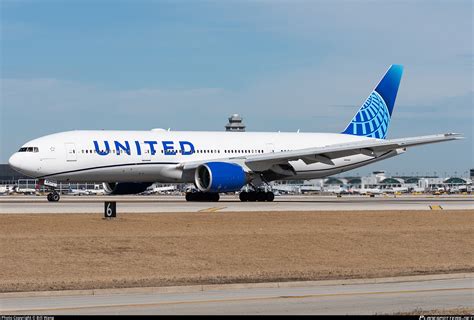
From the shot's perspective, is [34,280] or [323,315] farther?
[34,280]

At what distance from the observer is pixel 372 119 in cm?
6800

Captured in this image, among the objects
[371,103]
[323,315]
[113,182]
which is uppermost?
[371,103]

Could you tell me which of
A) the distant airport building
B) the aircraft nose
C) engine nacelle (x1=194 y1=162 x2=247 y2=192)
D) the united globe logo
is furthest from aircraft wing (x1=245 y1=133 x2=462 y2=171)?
the distant airport building

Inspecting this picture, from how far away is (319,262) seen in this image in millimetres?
26969

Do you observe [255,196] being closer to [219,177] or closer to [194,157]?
[194,157]

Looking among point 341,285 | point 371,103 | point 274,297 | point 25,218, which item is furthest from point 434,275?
point 371,103

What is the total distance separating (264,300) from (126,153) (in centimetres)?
3637

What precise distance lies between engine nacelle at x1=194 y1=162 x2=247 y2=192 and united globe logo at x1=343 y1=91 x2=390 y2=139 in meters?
16.9

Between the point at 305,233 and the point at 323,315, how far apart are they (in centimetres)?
1618

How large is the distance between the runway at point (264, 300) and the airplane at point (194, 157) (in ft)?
104

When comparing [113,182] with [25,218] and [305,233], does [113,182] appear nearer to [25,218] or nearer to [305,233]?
[25,218]

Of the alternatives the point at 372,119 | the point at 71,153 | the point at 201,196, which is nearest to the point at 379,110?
the point at 372,119

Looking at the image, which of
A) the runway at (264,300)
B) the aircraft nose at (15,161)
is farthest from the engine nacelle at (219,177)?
the runway at (264,300)

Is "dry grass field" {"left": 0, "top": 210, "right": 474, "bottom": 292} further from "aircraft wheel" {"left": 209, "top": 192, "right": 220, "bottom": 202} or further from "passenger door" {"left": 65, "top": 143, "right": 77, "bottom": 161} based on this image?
"aircraft wheel" {"left": 209, "top": 192, "right": 220, "bottom": 202}
